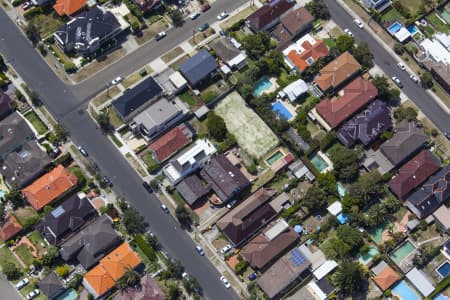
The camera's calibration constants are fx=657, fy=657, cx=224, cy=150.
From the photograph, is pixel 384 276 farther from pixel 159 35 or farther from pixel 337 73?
pixel 159 35

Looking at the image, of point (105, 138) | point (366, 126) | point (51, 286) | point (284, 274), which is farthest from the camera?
point (366, 126)

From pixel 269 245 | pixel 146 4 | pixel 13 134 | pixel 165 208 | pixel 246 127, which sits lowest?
pixel 269 245

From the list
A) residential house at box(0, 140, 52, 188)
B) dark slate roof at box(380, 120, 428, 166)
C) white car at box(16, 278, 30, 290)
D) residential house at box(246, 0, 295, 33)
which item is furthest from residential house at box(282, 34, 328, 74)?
white car at box(16, 278, 30, 290)

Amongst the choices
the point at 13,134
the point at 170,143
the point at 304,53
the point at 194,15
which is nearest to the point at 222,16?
the point at 194,15

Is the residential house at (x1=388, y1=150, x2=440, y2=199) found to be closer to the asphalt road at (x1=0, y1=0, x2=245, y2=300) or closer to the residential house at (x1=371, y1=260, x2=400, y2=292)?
the residential house at (x1=371, y1=260, x2=400, y2=292)

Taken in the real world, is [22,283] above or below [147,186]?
below

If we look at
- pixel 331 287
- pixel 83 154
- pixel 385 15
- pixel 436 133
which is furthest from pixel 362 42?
pixel 83 154

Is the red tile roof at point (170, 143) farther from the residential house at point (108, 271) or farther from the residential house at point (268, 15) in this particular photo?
the residential house at point (268, 15)
